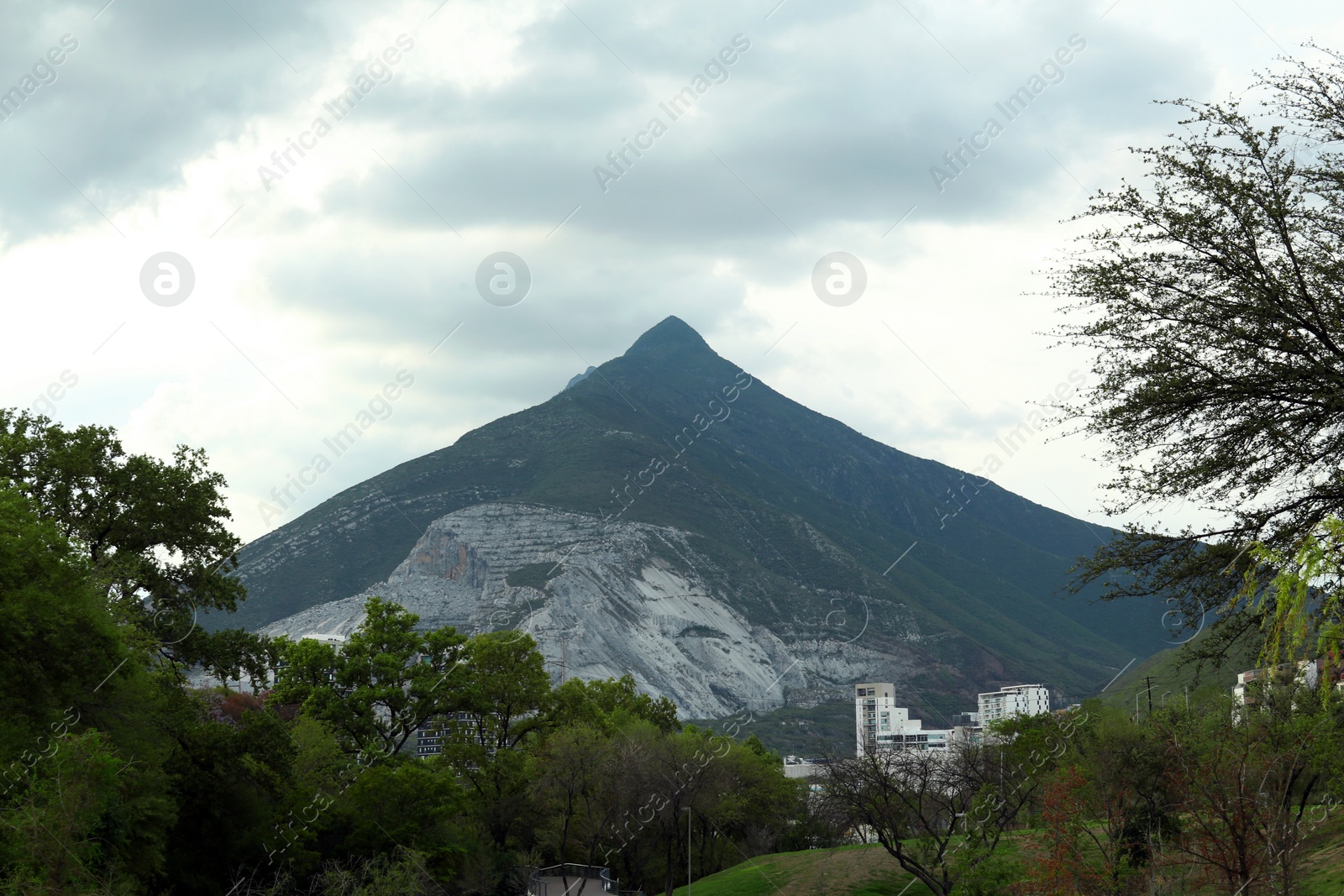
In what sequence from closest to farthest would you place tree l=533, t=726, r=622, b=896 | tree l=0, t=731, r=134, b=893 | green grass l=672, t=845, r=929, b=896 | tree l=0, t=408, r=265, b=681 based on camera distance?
1. tree l=0, t=731, r=134, b=893
2. tree l=0, t=408, r=265, b=681
3. green grass l=672, t=845, r=929, b=896
4. tree l=533, t=726, r=622, b=896

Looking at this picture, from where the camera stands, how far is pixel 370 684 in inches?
1997

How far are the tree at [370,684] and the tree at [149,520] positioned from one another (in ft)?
45.4

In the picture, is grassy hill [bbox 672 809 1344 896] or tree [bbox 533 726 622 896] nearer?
grassy hill [bbox 672 809 1344 896]

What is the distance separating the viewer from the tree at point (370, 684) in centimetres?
4850

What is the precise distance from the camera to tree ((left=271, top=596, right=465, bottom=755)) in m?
48.5

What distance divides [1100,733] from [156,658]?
98.8 feet

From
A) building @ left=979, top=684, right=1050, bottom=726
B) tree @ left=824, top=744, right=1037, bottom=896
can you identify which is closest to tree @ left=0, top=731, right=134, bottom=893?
tree @ left=824, top=744, right=1037, bottom=896

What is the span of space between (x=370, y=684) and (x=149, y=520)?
737 inches

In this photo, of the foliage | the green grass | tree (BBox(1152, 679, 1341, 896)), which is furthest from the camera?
the green grass

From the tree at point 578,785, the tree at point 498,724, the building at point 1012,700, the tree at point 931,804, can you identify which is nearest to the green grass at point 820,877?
the tree at point 931,804

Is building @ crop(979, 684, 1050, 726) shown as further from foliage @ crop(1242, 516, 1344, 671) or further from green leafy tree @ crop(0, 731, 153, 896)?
foliage @ crop(1242, 516, 1344, 671)

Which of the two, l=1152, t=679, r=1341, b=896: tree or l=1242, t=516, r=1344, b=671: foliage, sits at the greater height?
l=1242, t=516, r=1344, b=671: foliage

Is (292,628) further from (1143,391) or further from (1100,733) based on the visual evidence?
(1143,391)

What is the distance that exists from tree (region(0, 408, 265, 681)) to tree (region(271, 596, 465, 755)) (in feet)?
45.4
